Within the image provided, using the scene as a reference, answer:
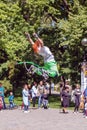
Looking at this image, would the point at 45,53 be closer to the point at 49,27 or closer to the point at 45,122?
the point at 45,122

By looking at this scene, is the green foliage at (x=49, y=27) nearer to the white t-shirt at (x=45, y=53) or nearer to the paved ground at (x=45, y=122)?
the white t-shirt at (x=45, y=53)

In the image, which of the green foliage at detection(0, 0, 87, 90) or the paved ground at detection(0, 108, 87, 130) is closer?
the paved ground at detection(0, 108, 87, 130)

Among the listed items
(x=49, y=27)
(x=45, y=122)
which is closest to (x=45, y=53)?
(x=45, y=122)

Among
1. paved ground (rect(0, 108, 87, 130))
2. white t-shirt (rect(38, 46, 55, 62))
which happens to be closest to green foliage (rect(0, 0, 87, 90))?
white t-shirt (rect(38, 46, 55, 62))

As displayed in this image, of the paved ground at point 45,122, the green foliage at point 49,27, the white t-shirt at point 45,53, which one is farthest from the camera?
the green foliage at point 49,27

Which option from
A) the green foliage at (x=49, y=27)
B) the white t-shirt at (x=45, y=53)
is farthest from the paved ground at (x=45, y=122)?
the green foliage at (x=49, y=27)

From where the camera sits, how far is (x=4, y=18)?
98.8 feet

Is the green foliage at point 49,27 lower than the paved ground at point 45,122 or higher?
higher

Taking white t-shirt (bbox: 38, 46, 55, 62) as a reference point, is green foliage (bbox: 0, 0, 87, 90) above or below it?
above

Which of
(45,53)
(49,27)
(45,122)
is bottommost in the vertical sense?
(45,122)

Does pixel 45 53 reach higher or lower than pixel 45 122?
higher

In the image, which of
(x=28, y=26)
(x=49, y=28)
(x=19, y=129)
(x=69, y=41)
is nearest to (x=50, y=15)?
(x=49, y=28)

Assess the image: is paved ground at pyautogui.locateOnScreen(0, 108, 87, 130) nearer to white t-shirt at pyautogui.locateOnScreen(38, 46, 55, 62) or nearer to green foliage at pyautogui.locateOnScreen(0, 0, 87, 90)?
white t-shirt at pyautogui.locateOnScreen(38, 46, 55, 62)

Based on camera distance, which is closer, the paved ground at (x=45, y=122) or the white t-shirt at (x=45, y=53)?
the paved ground at (x=45, y=122)
